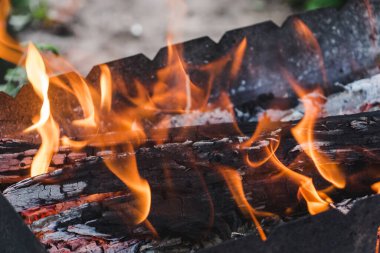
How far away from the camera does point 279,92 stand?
9.68 feet

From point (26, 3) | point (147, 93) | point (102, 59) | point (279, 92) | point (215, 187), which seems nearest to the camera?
point (215, 187)

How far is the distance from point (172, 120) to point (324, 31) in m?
1.26

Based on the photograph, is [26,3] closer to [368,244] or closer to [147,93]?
[147,93]

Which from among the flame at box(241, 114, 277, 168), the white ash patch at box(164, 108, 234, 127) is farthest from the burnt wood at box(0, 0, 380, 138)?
the flame at box(241, 114, 277, 168)

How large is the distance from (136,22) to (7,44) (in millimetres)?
1442

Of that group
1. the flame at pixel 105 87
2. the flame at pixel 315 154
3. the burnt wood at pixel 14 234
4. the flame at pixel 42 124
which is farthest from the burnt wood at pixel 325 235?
the flame at pixel 105 87

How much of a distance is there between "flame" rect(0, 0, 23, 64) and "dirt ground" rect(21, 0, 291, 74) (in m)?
0.18

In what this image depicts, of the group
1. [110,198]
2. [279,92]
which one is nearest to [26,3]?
[279,92]

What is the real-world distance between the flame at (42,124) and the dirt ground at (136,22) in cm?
149

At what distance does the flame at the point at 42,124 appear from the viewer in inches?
69.6

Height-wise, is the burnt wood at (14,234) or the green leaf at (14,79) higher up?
the green leaf at (14,79)

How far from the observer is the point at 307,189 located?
1.56 meters

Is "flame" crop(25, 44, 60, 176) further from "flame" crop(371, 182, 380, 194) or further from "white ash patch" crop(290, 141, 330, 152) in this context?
"flame" crop(371, 182, 380, 194)

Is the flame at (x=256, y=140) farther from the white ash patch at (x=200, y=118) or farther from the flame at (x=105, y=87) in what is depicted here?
the flame at (x=105, y=87)
